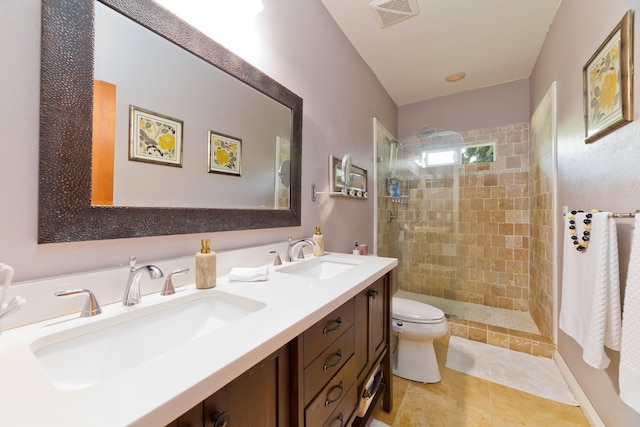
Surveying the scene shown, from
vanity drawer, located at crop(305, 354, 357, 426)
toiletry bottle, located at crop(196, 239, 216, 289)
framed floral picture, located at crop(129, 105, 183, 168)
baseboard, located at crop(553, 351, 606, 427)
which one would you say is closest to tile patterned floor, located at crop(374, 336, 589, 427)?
baseboard, located at crop(553, 351, 606, 427)

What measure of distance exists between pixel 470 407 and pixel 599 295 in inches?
37.3

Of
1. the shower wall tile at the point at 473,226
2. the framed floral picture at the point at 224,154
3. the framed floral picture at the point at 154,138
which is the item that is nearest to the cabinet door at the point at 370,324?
the framed floral picture at the point at 224,154

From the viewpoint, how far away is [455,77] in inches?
106

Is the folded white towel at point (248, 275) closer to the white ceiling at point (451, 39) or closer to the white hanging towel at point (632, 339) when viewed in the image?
the white hanging towel at point (632, 339)

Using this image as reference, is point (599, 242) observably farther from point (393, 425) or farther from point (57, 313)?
point (57, 313)

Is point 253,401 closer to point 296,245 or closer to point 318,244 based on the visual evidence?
point 296,245

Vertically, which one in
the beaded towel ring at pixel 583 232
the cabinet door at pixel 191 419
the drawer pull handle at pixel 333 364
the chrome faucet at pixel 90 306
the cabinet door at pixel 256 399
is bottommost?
the drawer pull handle at pixel 333 364

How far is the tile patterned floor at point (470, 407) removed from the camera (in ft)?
4.53

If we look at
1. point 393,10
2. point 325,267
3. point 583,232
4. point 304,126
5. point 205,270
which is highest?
point 393,10

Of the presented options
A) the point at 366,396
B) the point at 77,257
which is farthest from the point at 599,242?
the point at 77,257

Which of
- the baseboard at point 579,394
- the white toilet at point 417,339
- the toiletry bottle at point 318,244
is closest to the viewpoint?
the baseboard at point 579,394

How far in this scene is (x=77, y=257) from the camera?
0.69 meters

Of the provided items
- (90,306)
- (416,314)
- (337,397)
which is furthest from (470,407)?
(90,306)

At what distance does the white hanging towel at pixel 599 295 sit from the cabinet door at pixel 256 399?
4.29 feet
